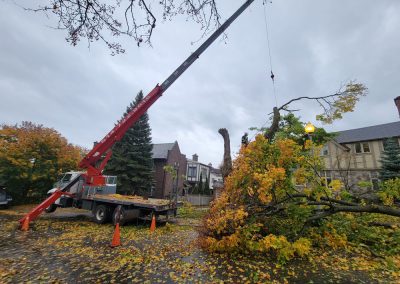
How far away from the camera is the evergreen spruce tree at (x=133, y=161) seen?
82.9ft

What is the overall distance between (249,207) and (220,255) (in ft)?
5.82

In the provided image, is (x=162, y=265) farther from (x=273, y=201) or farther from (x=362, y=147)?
(x=362, y=147)

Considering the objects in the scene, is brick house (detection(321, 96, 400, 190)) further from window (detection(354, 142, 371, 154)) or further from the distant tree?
the distant tree

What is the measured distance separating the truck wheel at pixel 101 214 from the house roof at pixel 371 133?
29.8 metres

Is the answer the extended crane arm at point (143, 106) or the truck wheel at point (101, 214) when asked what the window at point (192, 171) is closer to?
the truck wheel at point (101, 214)

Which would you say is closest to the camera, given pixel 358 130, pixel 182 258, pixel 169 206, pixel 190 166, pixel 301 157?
pixel 182 258

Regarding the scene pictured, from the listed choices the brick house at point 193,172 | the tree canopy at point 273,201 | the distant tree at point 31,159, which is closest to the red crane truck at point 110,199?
the tree canopy at point 273,201

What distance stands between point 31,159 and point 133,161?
9.59 meters

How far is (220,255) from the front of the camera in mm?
6684

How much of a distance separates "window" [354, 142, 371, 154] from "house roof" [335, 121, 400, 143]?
67cm

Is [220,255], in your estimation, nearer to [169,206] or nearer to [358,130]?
[169,206]

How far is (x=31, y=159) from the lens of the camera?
1928 centimetres

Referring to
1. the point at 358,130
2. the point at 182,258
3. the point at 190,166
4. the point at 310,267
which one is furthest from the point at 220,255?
the point at 190,166

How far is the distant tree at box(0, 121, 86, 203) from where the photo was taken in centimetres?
1823
